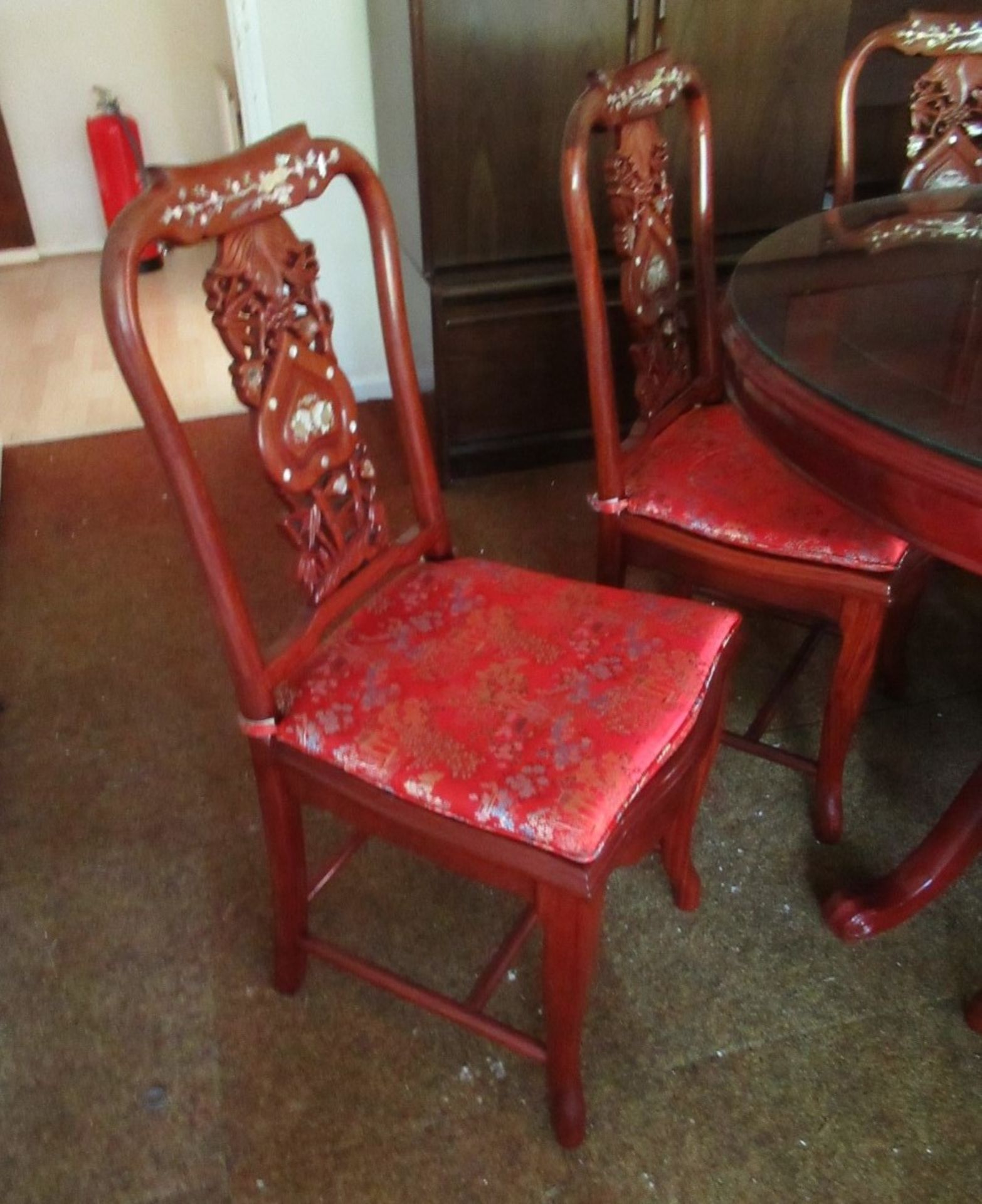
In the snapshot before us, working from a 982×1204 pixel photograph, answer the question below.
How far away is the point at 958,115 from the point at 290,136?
134 centimetres

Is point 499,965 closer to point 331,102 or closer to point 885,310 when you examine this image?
point 885,310

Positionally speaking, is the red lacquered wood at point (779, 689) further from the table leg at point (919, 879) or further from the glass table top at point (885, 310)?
the glass table top at point (885, 310)

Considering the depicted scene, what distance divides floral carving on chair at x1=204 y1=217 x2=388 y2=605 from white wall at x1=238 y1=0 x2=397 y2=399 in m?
1.29

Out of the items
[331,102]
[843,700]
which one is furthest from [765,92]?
[843,700]

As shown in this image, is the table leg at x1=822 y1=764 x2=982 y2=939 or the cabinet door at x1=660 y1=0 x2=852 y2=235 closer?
the table leg at x1=822 y1=764 x2=982 y2=939

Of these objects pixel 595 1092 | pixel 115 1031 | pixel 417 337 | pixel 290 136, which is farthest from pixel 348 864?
pixel 417 337

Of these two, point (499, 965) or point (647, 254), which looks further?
point (647, 254)

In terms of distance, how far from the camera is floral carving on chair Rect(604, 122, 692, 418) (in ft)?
4.57

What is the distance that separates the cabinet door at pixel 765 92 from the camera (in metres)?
2.12

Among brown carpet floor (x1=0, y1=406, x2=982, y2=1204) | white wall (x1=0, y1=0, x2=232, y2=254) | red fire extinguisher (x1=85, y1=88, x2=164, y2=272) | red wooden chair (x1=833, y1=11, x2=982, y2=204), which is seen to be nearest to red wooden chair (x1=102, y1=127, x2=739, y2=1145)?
brown carpet floor (x1=0, y1=406, x2=982, y2=1204)

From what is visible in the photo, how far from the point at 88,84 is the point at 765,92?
2.92 meters

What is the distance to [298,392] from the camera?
1.07m

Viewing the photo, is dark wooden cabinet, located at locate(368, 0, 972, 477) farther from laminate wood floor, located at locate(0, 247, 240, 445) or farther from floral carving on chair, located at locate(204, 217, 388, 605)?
floral carving on chair, located at locate(204, 217, 388, 605)

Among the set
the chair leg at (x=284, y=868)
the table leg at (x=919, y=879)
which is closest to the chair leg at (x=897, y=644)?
the table leg at (x=919, y=879)
